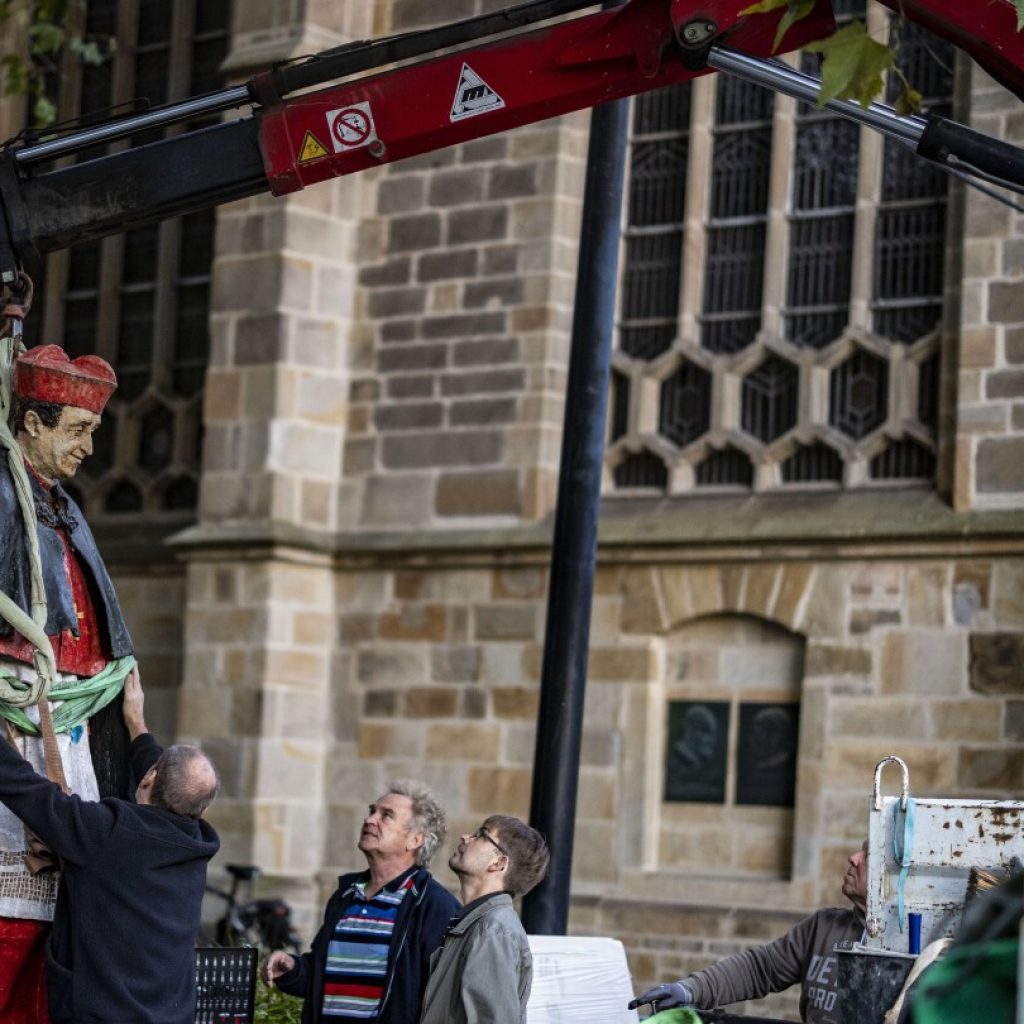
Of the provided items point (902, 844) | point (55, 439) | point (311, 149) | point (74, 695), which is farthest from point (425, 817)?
point (311, 149)

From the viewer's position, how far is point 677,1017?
20.1 feet

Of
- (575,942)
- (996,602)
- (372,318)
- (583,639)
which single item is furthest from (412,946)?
(372,318)

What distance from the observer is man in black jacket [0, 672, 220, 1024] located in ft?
17.9

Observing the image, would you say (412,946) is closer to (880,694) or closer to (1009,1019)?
(1009,1019)

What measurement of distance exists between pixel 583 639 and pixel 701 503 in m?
5.47

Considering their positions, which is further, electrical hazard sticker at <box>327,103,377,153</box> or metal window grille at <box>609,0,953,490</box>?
metal window grille at <box>609,0,953,490</box>

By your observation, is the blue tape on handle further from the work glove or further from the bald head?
the bald head

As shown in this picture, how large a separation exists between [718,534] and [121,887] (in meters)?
7.98

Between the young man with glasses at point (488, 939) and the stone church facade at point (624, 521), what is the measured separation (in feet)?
21.0

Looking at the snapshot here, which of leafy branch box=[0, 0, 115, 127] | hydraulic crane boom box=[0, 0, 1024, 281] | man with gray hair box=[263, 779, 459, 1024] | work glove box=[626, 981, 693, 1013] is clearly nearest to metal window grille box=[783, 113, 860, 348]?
leafy branch box=[0, 0, 115, 127]

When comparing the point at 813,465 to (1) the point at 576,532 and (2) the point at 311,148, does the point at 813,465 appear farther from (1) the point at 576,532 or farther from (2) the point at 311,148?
(2) the point at 311,148

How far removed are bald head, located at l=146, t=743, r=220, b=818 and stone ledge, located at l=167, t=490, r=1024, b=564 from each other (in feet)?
24.3

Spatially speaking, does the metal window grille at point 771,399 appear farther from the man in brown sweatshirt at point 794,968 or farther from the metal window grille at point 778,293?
the man in brown sweatshirt at point 794,968

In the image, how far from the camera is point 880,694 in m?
12.5
